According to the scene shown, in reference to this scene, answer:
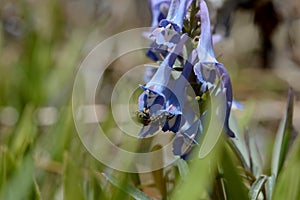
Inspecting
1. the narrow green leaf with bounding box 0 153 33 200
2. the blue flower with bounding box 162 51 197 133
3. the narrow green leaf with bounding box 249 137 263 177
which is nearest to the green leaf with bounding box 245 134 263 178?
the narrow green leaf with bounding box 249 137 263 177

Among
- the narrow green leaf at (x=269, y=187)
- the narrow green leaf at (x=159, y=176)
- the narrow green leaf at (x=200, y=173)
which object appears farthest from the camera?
the narrow green leaf at (x=159, y=176)

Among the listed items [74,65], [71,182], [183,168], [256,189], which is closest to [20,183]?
[71,182]

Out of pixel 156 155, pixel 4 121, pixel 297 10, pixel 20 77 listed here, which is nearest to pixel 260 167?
pixel 156 155

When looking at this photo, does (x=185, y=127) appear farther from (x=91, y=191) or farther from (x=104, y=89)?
(x=104, y=89)

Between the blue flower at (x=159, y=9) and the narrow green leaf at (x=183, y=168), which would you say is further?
the blue flower at (x=159, y=9)

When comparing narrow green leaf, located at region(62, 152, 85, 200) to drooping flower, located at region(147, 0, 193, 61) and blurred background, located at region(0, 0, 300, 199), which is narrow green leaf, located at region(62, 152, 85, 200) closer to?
blurred background, located at region(0, 0, 300, 199)

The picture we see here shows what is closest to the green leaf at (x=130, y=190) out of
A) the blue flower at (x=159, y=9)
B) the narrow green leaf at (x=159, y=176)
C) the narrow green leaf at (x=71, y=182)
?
the narrow green leaf at (x=71, y=182)

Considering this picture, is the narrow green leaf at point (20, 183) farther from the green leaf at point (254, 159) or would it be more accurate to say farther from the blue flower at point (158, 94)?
the green leaf at point (254, 159)

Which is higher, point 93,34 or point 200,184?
point 93,34

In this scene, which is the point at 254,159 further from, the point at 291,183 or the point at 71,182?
the point at 71,182
